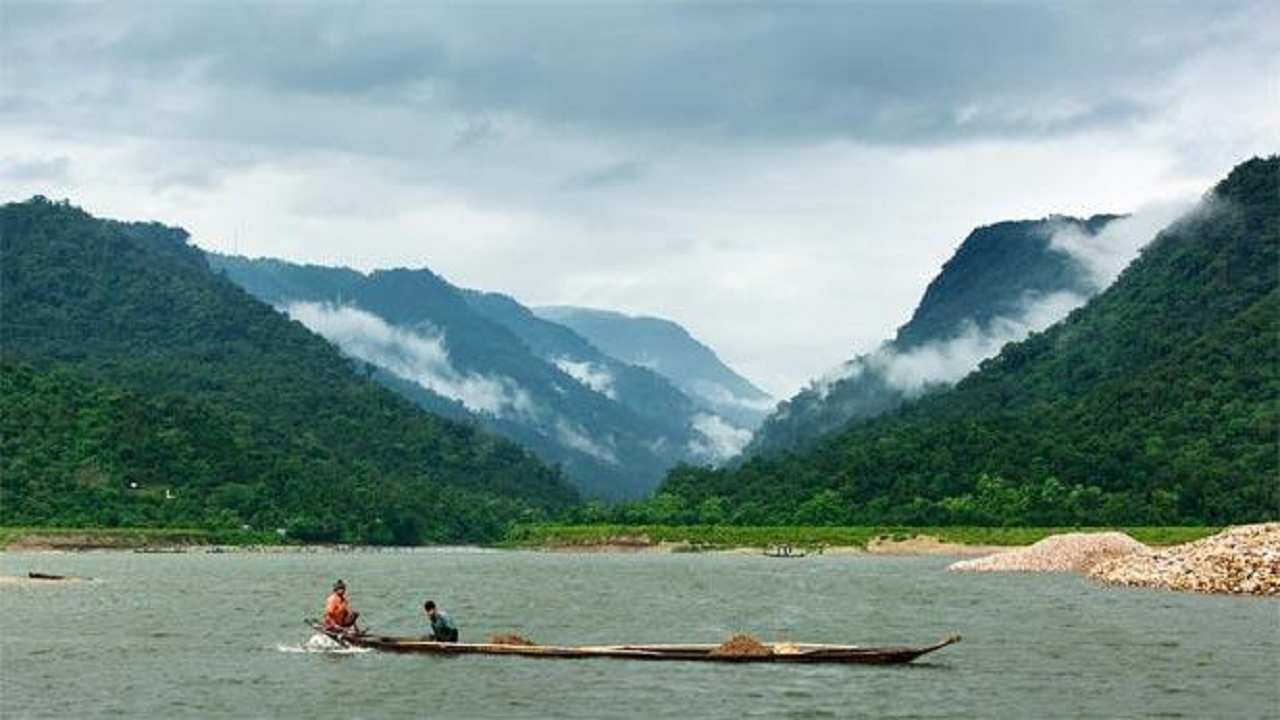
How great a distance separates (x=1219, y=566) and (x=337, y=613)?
211 ft

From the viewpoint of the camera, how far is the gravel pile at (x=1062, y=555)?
491 feet

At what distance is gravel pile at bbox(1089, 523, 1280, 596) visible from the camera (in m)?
107

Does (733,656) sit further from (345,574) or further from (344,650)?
(345,574)

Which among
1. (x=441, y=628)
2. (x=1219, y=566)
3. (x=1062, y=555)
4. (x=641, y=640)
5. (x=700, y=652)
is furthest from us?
(x=1062, y=555)

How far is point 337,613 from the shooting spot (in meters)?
70.2

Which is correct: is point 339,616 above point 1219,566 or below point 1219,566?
below

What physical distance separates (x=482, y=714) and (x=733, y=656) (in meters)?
13.5

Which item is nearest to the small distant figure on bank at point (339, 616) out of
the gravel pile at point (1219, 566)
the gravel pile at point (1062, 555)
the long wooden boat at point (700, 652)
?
the long wooden boat at point (700, 652)

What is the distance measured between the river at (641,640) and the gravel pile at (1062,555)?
12792mm

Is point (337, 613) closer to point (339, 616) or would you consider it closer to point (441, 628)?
point (339, 616)

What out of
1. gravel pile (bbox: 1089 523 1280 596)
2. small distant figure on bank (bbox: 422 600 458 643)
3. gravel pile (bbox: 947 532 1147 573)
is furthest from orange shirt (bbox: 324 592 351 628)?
gravel pile (bbox: 947 532 1147 573)

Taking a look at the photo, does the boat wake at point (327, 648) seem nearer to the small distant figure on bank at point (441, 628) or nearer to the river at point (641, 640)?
the river at point (641, 640)

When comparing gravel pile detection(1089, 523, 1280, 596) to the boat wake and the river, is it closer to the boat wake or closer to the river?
the river

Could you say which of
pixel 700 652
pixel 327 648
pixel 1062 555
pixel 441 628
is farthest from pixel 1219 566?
pixel 327 648
